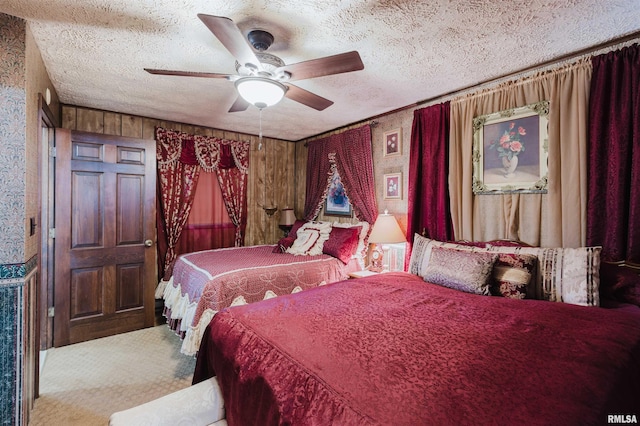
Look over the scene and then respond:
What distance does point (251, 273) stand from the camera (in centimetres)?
280

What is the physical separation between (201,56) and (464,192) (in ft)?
8.24

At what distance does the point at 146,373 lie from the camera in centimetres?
254

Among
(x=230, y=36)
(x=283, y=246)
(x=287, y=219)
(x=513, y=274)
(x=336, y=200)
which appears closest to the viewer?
(x=230, y=36)

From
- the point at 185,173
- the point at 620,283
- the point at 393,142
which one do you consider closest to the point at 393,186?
the point at 393,142

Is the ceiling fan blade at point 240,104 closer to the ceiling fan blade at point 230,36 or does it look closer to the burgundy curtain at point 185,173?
the ceiling fan blade at point 230,36

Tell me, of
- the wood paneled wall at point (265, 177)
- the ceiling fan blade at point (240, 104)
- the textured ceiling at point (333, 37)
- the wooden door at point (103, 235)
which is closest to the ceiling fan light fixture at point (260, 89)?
the textured ceiling at point (333, 37)

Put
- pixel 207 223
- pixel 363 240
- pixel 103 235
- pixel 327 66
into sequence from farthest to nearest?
pixel 207 223
pixel 363 240
pixel 103 235
pixel 327 66

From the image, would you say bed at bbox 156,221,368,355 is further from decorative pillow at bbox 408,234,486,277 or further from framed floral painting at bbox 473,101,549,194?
framed floral painting at bbox 473,101,549,194

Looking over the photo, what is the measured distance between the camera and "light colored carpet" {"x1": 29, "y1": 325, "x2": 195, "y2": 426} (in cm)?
209

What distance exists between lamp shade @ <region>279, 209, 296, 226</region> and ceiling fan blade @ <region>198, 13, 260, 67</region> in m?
3.26

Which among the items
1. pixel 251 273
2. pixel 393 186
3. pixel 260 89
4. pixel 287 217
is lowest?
pixel 251 273

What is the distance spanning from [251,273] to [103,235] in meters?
1.81

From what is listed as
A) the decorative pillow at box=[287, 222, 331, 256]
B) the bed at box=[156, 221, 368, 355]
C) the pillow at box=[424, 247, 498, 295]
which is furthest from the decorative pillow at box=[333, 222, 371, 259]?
the pillow at box=[424, 247, 498, 295]

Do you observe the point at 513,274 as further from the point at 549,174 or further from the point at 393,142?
the point at 393,142
